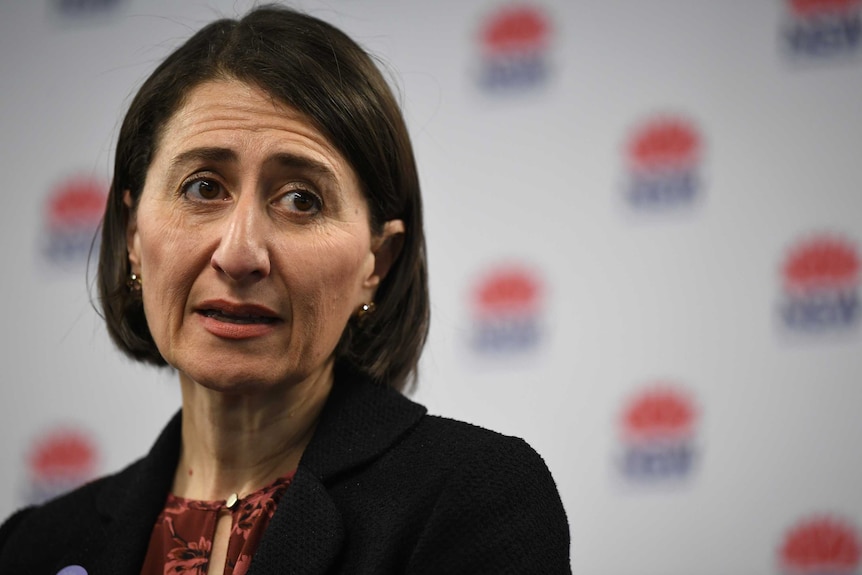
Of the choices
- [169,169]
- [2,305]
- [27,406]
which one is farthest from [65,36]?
[169,169]

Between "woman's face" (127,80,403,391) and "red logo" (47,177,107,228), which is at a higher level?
"red logo" (47,177,107,228)

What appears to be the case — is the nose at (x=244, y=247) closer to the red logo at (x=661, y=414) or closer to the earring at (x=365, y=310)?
the earring at (x=365, y=310)

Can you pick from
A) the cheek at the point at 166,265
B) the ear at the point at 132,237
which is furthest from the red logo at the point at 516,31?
the cheek at the point at 166,265

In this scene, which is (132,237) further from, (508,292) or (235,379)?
(508,292)

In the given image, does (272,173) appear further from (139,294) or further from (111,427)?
(111,427)

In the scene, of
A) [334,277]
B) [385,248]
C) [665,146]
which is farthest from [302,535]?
[665,146]

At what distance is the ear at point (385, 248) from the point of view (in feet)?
4.81

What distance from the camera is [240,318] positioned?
4.20ft

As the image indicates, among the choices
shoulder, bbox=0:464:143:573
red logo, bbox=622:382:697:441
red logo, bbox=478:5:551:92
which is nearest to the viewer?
shoulder, bbox=0:464:143:573

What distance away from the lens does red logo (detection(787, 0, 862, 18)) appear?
2639mm

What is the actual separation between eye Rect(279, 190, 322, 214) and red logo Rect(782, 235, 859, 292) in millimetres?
1700

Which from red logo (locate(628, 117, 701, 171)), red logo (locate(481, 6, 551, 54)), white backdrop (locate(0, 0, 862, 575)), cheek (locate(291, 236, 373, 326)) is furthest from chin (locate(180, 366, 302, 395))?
red logo (locate(481, 6, 551, 54))

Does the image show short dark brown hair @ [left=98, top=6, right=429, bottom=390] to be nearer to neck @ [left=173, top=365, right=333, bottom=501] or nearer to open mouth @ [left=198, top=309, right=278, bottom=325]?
neck @ [left=173, top=365, right=333, bottom=501]

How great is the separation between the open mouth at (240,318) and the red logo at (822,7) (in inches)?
79.8
